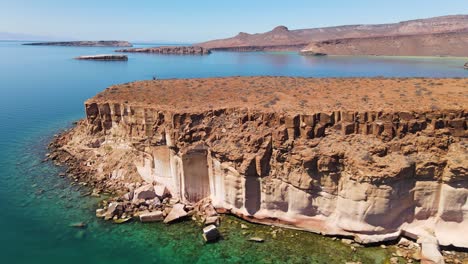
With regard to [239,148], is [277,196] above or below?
below

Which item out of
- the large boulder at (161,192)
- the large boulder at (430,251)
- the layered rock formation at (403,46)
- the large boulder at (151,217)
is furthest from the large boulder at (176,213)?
the layered rock formation at (403,46)

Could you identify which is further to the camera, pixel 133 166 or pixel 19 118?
pixel 19 118

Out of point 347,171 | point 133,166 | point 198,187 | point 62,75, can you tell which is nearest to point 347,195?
point 347,171

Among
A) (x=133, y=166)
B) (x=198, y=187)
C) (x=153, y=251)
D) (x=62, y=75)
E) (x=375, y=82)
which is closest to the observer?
(x=153, y=251)

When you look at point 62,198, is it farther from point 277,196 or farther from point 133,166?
point 277,196

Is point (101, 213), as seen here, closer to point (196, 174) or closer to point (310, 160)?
point (196, 174)

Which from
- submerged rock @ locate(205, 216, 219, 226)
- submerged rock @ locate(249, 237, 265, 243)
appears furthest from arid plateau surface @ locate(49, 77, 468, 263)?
submerged rock @ locate(249, 237, 265, 243)

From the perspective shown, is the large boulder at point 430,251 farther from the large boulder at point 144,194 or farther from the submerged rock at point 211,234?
the large boulder at point 144,194
